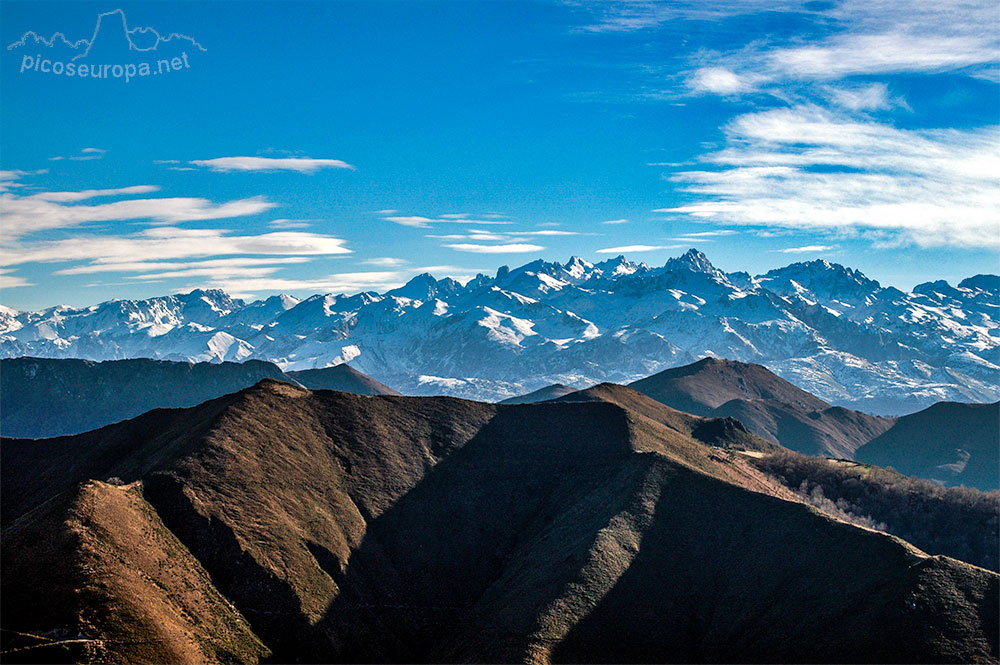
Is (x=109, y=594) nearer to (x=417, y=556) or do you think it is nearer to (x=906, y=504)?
(x=417, y=556)

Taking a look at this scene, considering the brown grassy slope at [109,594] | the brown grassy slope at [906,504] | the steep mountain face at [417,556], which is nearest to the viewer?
the brown grassy slope at [109,594]

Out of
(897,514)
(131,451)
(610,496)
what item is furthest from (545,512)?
(897,514)

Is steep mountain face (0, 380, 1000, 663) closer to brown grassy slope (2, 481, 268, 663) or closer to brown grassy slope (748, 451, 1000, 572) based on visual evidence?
brown grassy slope (2, 481, 268, 663)

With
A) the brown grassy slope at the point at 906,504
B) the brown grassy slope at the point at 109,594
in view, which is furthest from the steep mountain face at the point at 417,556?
the brown grassy slope at the point at 906,504

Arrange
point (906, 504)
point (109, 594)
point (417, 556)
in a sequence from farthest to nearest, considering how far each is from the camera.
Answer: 1. point (906, 504)
2. point (417, 556)
3. point (109, 594)

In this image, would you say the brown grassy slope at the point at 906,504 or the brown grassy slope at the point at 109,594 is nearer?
the brown grassy slope at the point at 109,594

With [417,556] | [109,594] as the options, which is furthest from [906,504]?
[109,594]

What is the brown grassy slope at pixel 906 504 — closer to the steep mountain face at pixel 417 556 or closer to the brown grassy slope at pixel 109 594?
the steep mountain face at pixel 417 556

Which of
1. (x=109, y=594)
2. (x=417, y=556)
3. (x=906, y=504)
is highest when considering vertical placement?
(x=109, y=594)
